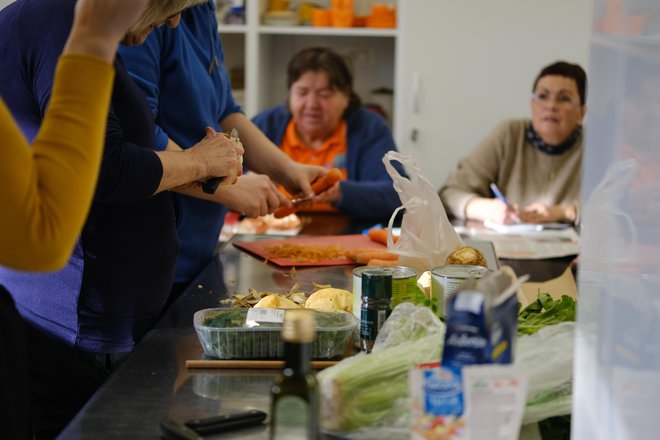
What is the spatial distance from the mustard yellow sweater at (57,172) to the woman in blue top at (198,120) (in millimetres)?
757

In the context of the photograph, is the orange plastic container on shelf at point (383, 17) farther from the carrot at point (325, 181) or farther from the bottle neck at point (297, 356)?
the bottle neck at point (297, 356)

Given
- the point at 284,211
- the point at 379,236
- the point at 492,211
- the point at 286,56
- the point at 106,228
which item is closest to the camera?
the point at 106,228

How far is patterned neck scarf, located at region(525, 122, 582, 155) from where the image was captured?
3.49 m

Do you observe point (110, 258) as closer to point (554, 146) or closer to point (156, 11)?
point (156, 11)

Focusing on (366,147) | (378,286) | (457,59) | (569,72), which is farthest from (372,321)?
(457,59)

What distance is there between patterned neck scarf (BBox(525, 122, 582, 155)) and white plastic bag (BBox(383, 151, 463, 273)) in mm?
1818

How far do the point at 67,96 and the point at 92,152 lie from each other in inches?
2.6

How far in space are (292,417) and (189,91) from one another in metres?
1.12

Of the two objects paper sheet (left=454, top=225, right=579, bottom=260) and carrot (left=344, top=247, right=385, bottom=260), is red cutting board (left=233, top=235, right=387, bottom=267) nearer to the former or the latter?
carrot (left=344, top=247, right=385, bottom=260)

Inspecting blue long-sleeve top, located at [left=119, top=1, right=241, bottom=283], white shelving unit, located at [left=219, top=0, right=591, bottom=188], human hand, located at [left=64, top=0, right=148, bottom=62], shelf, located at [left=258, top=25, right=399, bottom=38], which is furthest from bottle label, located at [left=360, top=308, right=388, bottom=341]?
shelf, located at [left=258, top=25, right=399, bottom=38]

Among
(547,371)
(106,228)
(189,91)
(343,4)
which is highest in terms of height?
(343,4)

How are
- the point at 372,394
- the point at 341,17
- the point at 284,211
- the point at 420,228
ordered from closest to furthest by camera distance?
the point at 372,394
the point at 420,228
the point at 284,211
the point at 341,17

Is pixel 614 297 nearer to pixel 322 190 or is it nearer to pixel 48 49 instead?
pixel 48 49

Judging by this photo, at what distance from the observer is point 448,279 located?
→ 4.46ft
